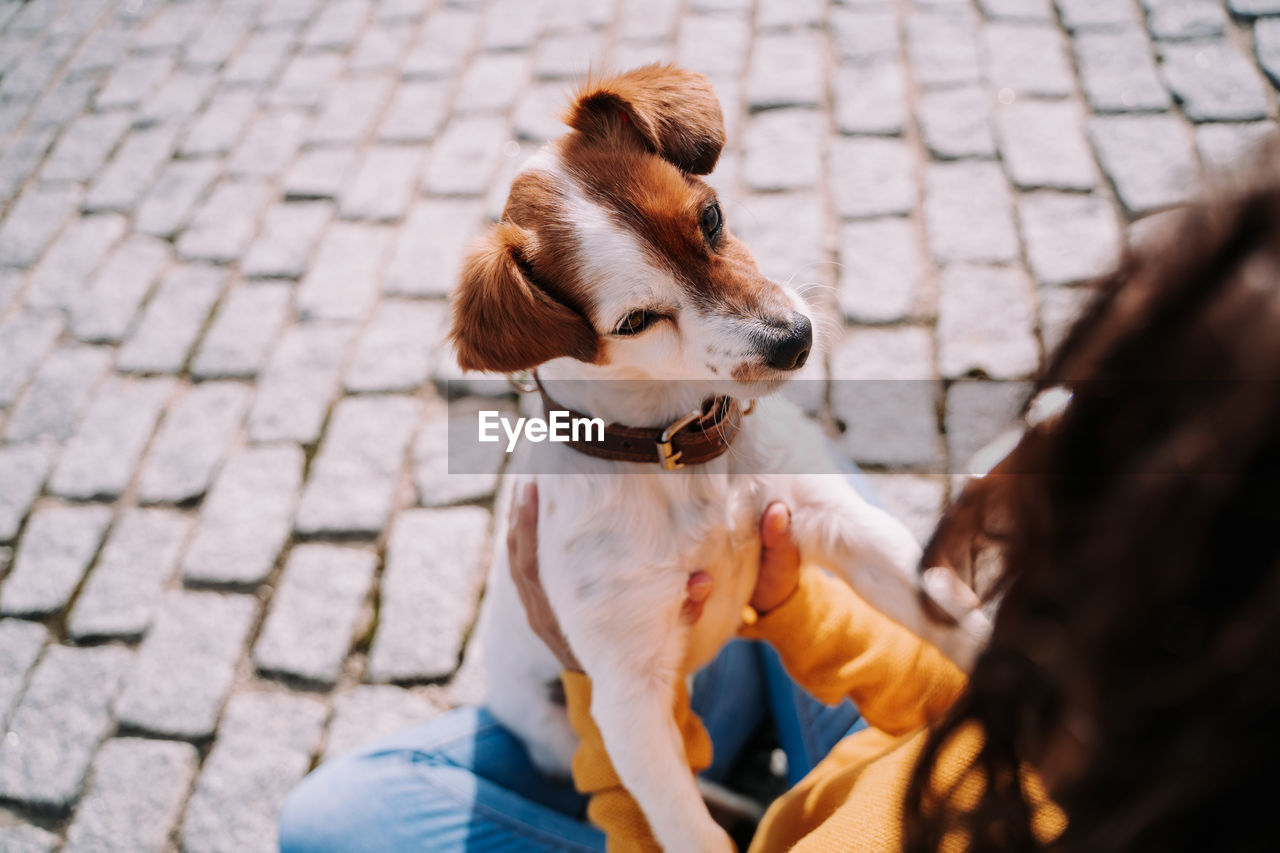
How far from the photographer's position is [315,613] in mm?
2967

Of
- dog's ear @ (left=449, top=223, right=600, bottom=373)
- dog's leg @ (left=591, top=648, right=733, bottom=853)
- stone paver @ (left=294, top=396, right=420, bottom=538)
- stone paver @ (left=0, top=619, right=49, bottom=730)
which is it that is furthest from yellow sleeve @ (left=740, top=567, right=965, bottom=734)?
stone paver @ (left=0, top=619, right=49, bottom=730)

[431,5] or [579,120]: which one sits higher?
[579,120]

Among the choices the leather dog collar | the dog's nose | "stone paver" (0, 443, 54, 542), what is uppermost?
the dog's nose

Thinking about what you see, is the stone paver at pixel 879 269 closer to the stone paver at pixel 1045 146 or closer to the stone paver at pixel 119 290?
the stone paver at pixel 1045 146

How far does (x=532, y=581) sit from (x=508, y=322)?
686 mm

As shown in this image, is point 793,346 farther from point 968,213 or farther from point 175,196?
point 175,196

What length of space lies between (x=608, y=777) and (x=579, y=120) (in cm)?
155

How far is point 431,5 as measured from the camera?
5168mm

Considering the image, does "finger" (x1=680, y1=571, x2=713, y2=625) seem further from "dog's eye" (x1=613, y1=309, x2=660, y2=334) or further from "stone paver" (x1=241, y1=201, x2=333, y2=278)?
"stone paver" (x1=241, y1=201, x2=333, y2=278)

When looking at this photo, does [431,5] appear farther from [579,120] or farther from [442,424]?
[579,120]

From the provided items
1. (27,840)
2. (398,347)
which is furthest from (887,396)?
(27,840)

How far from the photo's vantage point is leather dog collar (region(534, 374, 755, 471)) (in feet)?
6.23

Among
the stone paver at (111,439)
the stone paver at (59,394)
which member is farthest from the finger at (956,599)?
the stone paver at (59,394)

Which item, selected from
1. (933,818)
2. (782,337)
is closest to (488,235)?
(782,337)
